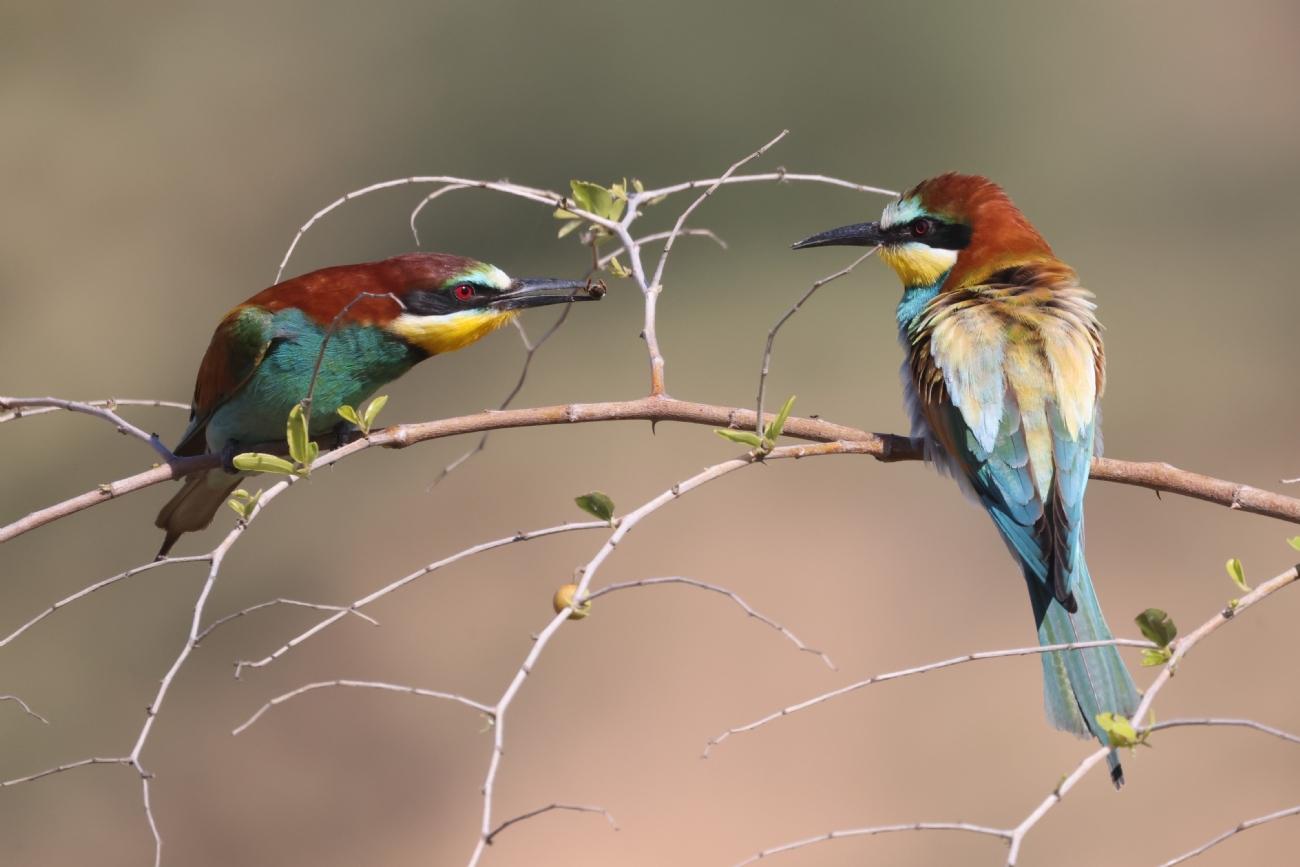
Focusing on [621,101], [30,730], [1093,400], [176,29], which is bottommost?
[30,730]

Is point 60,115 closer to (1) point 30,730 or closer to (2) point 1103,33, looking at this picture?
(1) point 30,730

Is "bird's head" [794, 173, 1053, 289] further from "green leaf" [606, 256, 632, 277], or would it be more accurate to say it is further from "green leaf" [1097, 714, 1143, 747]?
"green leaf" [1097, 714, 1143, 747]

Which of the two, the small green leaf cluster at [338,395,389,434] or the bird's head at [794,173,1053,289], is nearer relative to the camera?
the small green leaf cluster at [338,395,389,434]

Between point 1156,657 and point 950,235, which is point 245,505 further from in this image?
point 950,235

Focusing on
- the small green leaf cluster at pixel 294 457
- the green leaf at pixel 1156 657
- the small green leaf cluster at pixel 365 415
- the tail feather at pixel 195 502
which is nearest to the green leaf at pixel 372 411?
the small green leaf cluster at pixel 365 415

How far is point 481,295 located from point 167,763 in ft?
11.5

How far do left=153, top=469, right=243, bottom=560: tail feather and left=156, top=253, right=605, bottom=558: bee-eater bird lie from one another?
0.11 m

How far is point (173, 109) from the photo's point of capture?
254 inches

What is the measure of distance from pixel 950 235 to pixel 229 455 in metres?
1.32

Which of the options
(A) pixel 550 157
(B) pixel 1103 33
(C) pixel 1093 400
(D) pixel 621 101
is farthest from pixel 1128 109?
(C) pixel 1093 400

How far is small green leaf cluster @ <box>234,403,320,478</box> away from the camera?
1.27 meters

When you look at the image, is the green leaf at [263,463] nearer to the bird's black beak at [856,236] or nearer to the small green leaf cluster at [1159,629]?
the small green leaf cluster at [1159,629]

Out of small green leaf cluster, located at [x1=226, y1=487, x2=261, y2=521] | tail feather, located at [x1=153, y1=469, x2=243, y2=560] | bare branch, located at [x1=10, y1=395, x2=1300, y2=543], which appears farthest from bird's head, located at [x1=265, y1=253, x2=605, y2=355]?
small green leaf cluster, located at [x1=226, y1=487, x2=261, y2=521]

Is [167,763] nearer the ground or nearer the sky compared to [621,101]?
nearer the ground
